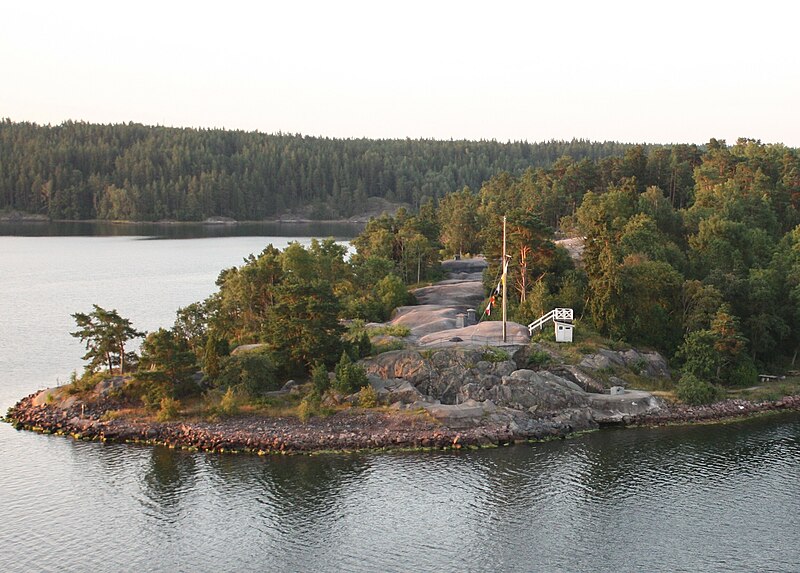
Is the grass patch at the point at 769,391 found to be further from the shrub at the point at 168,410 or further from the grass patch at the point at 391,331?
the shrub at the point at 168,410

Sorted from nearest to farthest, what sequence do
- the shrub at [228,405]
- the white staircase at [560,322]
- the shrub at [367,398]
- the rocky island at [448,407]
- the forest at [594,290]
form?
the rocky island at [448,407], the shrub at [228,405], the shrub at [367,398], the forest at [594,290], the white staircase at [560,322]

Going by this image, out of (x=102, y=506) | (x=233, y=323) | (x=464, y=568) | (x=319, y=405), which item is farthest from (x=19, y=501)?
(x=233, y=323)

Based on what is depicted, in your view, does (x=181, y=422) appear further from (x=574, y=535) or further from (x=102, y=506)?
(x=574, y=535)

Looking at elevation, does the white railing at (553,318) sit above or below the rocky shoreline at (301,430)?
above

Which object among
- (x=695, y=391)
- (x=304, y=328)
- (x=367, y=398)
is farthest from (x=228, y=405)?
(x=695, y=391)

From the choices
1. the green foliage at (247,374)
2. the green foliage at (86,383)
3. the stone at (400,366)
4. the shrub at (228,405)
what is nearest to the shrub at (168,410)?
the shrub at (228,405)

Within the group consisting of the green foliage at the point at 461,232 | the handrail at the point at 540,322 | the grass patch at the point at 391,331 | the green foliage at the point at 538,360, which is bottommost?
the green foliage at the point at 538,360

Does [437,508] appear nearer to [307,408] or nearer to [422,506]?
[422,506]
